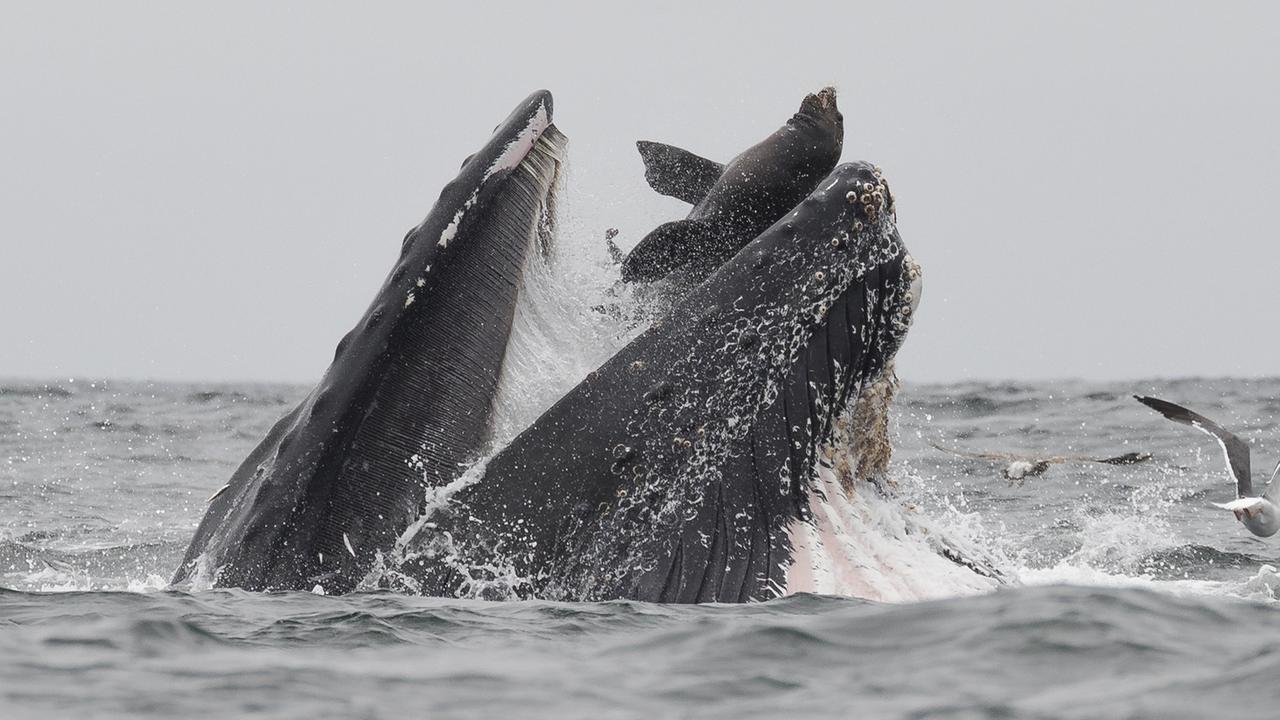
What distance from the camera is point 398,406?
5.87 meters

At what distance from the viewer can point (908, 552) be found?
607 cm

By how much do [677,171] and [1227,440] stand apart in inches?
191

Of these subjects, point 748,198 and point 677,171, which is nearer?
point 748,198

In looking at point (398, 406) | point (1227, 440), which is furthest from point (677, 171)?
point (1227, 440)

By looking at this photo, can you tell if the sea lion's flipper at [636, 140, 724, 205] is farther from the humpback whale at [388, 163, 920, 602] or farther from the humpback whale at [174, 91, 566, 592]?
the humpback whale at [388, 163, 920, 602]

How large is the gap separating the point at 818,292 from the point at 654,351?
0.60 metres

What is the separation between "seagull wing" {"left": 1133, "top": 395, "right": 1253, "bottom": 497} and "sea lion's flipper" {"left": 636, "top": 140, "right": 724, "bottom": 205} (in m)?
3.76

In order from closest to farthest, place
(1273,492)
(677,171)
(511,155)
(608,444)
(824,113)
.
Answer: (608,444) → (511,155) → (824,113) → (677,171) → (1273,492)

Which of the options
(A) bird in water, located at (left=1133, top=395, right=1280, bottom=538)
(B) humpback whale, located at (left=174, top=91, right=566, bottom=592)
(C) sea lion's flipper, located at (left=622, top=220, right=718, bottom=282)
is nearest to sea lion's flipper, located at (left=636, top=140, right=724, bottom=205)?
(C) sea lion's flipper, located at (left=622, top=220, right=718, bottom=282)

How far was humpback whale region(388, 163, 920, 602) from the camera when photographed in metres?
5.71

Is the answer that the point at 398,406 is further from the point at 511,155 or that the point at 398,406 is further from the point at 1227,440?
the point at 1227,440

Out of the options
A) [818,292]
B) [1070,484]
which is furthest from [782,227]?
[1070,484]

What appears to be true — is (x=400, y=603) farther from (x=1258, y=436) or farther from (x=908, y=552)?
(x=1258, y=436)

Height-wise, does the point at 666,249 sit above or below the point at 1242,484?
above
